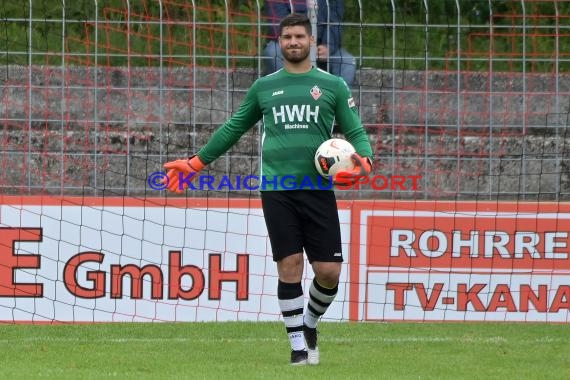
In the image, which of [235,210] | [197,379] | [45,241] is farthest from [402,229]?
[197,379]

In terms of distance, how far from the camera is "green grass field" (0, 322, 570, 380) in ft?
24.9

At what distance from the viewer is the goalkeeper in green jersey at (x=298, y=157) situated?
7.80 meters

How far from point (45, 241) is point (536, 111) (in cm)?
523

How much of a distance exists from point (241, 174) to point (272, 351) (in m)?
3.67

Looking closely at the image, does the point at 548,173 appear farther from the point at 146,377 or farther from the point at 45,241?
the point at 146,377

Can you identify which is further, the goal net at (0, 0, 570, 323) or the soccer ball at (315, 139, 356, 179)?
the goal net at (0, 0, 570, 323)

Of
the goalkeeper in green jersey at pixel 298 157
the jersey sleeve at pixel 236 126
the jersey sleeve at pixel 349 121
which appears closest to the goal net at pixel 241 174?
the jersey sleeve at pixel 236 126

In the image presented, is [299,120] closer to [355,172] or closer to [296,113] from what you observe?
[296,113]

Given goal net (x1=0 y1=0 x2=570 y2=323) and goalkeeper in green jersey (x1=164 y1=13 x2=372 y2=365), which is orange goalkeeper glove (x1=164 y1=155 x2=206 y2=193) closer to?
goalkeeper in green jersey (x1=164 y1=13 x2=372 y2=365)

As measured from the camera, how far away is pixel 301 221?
7.93 m

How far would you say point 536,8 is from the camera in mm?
14594

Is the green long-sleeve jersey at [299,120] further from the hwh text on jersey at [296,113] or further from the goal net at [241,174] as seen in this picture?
the goal net at [241,174]

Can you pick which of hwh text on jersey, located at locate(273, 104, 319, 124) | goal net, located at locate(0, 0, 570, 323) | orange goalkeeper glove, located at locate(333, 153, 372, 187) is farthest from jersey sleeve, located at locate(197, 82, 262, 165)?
goal net, located at locate(0, 0, 570, 323)

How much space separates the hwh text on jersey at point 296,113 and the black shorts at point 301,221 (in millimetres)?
417
